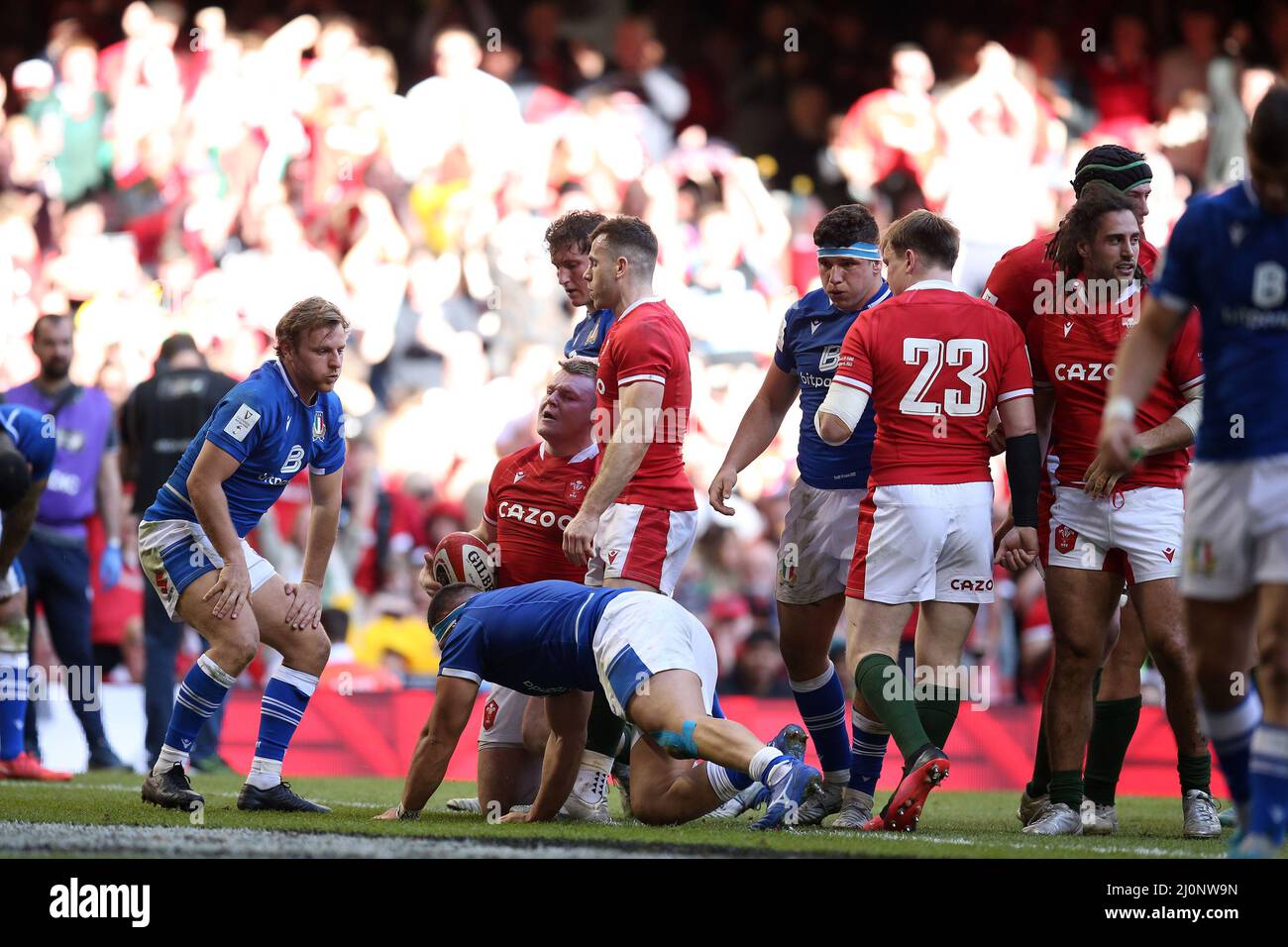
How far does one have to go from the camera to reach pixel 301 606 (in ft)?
22.2

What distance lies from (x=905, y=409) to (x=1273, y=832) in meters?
2.34

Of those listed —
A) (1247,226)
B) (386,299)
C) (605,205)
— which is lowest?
(1247,226)

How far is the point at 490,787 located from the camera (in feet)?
22.4

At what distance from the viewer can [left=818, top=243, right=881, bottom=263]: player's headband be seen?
6.79 m

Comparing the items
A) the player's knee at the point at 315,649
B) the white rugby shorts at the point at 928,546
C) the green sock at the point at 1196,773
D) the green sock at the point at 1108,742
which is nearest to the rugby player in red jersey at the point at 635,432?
the white rugby shorts at the point at 928,546

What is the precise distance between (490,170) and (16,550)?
9884 mm

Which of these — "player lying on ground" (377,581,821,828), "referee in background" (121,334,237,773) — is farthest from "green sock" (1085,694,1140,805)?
"referee in background" (121,334,237,773)

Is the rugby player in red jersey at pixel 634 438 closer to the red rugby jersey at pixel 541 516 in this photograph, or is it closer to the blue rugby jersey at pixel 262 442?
the red rugby jersey at pixel 541 516

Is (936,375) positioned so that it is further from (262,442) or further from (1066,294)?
(262,442)

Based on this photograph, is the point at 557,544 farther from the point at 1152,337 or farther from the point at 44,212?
the point at 44,212

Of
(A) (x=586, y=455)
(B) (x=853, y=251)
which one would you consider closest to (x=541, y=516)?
(A) (x=586, y=455)

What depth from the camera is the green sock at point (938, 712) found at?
6.29 m

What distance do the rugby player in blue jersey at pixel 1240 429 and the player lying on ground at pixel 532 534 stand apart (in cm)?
290

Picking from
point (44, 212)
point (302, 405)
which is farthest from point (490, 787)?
point (44, 212)
